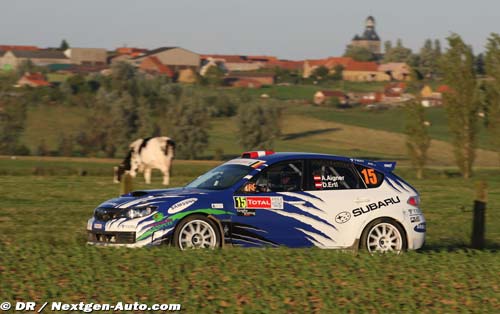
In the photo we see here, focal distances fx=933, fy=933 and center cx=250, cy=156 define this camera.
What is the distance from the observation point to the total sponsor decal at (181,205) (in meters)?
12.6

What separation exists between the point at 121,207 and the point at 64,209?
7644 mm

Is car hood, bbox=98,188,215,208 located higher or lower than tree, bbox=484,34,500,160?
lower

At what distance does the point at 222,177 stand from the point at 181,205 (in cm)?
134

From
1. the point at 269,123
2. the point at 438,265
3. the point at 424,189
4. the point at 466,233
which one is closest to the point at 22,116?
the point at 269,123

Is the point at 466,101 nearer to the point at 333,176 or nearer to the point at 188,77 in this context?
the point at 333,176

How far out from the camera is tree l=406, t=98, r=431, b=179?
170 feet

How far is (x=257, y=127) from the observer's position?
300 feet

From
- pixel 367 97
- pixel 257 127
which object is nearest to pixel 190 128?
pixel 257 127

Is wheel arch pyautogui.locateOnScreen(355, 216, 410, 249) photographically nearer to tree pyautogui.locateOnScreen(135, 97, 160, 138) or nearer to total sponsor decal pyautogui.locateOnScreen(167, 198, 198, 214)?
total sponsor decal pyautogui.locateOnScreen(167, 198, 198, 214)

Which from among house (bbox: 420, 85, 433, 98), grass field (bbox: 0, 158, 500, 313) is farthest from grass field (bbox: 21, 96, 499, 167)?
grass field (bbox: 0, 158, 500, 313)

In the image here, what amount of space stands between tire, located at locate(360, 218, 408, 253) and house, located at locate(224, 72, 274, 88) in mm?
150022

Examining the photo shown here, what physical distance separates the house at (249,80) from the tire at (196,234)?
150690mm

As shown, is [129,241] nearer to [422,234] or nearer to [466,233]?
[422,234]

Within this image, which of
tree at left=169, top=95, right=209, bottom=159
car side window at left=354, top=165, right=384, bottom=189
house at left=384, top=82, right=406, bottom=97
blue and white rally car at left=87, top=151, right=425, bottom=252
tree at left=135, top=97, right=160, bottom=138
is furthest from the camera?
house at left=384, top=82, right=406, bottom=97
